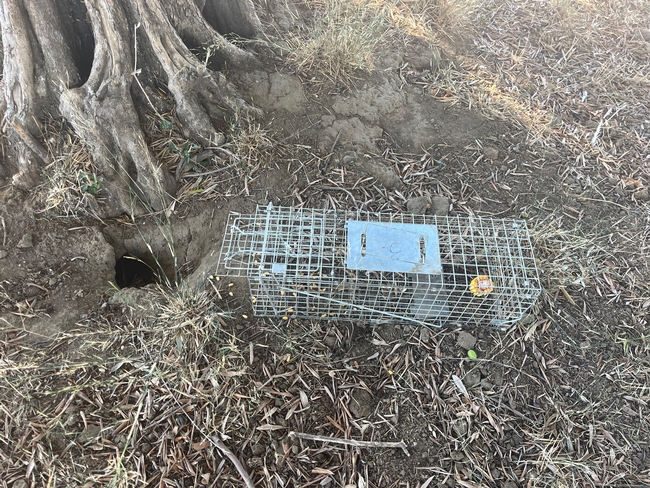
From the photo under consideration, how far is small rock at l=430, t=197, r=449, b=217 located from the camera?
2680 mm

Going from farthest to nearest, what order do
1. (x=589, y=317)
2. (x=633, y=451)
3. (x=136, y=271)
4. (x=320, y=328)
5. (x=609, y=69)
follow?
(x=609, y=69) → (x=136, y=271) → (x=589, y=317) → (x=320, y=328) → (x=633, y=451)

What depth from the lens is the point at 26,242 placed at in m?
2.30

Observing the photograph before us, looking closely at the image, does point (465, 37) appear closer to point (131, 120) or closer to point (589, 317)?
point (589, 317)

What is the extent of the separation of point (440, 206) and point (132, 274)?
2.06 meters

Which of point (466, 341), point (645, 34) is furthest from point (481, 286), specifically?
point (645, 34)

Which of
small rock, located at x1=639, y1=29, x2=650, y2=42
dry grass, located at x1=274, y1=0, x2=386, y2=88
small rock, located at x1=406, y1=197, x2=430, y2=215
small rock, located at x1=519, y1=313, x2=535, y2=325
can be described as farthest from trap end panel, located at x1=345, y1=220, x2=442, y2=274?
small rock, located at x1=639, y1=29, x2=650, y2=42

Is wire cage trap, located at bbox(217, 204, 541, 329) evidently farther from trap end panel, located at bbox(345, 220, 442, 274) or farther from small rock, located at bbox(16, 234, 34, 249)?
small rock, located at bbox(16, 234, 34, 249)

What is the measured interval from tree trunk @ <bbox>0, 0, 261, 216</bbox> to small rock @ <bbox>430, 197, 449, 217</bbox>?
1.47m

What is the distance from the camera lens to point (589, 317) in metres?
2.38

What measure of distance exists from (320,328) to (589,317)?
156 centimetres

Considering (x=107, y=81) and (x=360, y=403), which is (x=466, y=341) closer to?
(x=360, y=403)

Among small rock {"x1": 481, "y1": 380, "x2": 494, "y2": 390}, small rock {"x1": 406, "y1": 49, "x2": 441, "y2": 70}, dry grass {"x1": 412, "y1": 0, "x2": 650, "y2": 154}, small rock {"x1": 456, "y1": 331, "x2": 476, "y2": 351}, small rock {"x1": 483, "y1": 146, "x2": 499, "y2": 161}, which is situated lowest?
small rock {"x1": 481, "y1": 380, "x2": 494, "y2": 390}

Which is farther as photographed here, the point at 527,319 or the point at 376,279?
the point at 527,319

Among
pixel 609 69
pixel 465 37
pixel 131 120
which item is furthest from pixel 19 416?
pixel 609 69
